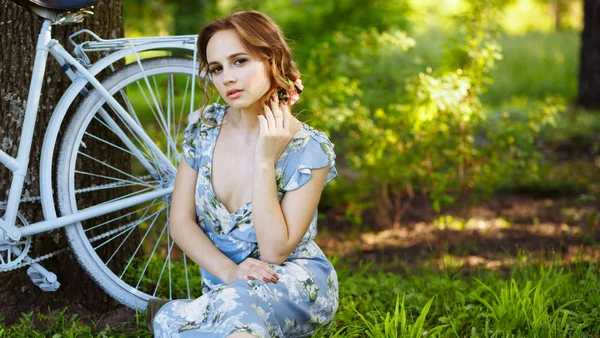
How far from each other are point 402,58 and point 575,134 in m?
4.03

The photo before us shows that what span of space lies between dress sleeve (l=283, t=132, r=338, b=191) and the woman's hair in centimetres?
20

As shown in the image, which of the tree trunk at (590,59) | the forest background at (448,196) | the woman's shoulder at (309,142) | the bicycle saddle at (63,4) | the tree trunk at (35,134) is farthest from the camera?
the tree trunk at (590,59)

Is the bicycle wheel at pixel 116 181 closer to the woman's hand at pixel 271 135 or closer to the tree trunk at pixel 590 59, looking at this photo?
the woman's hand at pixel 271 135

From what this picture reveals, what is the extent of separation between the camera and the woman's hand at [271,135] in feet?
6.84

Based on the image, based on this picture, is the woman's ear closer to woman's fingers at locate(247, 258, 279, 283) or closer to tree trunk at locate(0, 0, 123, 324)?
woman's fingers at locate(247, 258, 279, 283)

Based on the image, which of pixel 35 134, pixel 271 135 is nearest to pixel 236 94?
pixel 271 135

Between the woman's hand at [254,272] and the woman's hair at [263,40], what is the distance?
1.75ft

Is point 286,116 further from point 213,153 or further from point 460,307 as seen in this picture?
point 460,307

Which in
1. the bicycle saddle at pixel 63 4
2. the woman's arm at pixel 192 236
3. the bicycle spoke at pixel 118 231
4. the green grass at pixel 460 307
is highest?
the bicycle saddle at pixel 63 4

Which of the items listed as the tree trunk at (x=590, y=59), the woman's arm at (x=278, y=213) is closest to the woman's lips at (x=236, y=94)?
the woman's arm at (x=278, y=213)

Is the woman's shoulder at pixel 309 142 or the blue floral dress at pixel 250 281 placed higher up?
the woman's shoulder at pixel 309 142

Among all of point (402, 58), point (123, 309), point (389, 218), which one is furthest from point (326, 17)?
point (123, 309)

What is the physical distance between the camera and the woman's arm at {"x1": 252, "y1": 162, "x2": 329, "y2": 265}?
2061 mm

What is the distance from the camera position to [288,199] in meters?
2.12
